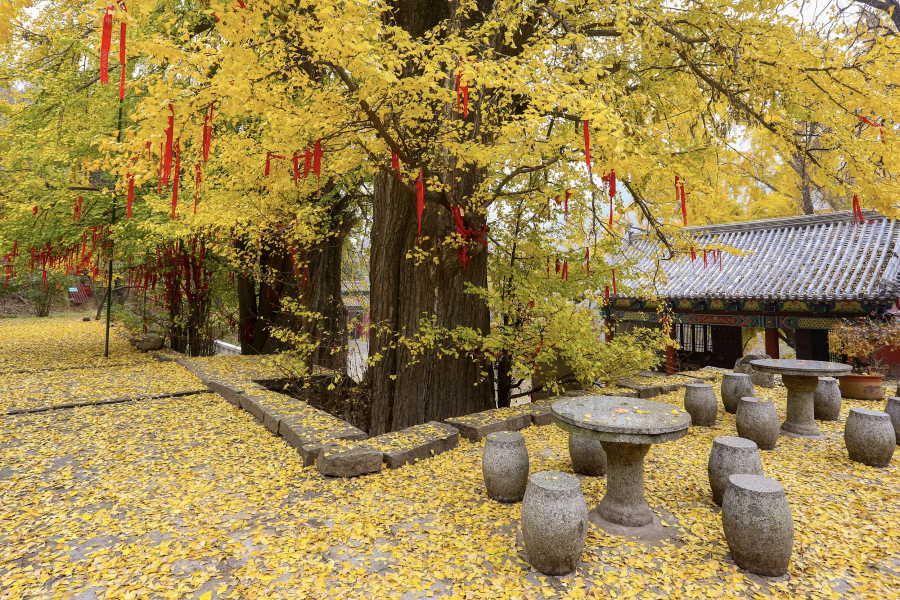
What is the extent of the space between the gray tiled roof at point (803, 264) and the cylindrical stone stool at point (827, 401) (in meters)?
3.41

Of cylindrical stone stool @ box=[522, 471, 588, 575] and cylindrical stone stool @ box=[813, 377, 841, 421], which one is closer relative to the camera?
cylindrical stone stool @ box=[522, 471, 588, 575]

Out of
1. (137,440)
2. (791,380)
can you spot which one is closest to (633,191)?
(791,380)

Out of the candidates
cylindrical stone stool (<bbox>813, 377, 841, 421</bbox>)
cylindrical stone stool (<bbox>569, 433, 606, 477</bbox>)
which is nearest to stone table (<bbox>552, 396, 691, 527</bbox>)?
cylindrical stone stool (<bbox>569, 433, 606, 477</bbox>)

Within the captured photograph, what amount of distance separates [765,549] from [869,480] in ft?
8.70

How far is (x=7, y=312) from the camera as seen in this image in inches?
1044

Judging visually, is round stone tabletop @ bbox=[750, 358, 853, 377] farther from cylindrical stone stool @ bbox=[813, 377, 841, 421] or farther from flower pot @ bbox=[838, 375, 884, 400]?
flower pot @ bbox=[838, 375, 884, 400]

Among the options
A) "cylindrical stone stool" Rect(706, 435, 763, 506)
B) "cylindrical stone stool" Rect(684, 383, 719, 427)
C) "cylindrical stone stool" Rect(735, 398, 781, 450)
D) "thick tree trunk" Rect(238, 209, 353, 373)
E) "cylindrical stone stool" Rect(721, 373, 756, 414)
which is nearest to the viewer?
"cylindrical stone stool" Rect(706, 435, 763, 506)

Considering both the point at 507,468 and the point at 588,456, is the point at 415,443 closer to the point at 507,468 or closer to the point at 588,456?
the point at 507,468

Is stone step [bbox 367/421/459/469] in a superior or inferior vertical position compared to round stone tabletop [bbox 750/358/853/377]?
inferior

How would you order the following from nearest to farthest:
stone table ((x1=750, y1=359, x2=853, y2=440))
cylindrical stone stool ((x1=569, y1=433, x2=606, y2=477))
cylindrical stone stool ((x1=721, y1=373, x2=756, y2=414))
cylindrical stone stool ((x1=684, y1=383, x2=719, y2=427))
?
1. cylindrical stone stool ((x1=569, y1=433, x2=606, y2=477))
2. stone table ((x1=750, y1=359, x2=853, y2=440))
3. cylindrical stone stool ((x1=684, y1=383, x2=719, y2=427))
4. cylindrical stone stool ((x1=721, y1=373, x2=756, y2=414))

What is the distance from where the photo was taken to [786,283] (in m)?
11.4

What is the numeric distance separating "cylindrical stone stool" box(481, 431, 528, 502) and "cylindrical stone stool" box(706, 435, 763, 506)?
1583mm

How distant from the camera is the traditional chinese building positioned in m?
10.2

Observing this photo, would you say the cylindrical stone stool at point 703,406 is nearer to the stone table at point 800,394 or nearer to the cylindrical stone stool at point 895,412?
the stone table at point 800,394
